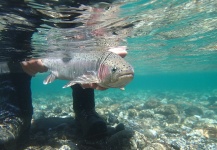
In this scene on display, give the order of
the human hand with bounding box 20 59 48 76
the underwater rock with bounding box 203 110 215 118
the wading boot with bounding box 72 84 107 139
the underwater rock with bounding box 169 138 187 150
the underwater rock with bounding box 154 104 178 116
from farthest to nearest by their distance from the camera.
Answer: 1. the underwater rock with bounding box 203 110 215 118
2. the underwater rock with bounding box 154 104 178 116
3. the human hand with bounding box 20 59 48 76
4. the underwater rock with bounding box 169 138 187 150
5. the wading boot with bounding box 72 84 107 139

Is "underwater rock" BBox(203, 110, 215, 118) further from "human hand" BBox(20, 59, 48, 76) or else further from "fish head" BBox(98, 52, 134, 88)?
"fish head" BBox(98, 52, 134, 88)

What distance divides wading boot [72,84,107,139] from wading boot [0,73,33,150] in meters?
2.08

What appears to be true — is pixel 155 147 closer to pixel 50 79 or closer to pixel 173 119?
pixel 50 79

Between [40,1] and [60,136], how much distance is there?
5.13 meters

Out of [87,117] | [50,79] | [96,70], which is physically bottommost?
[87,117]

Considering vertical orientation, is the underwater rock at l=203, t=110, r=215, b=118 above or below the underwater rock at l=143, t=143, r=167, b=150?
below

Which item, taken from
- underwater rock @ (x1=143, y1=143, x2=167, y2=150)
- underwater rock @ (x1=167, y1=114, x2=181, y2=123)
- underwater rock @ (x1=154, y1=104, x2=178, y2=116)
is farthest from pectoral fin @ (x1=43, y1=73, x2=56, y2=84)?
underwater rock @ (x1=154, y1=104, x2=178, y2=116)

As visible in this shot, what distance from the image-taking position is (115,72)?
4.16 m

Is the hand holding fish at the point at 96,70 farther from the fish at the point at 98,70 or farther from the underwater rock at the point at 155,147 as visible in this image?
the underwater rock at the point at 155,147

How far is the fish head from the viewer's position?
13.3 ft

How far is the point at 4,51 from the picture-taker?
454 inches

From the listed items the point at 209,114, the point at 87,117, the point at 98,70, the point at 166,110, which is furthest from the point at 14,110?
the point at 209,114

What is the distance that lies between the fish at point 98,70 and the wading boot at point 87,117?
2.25 m

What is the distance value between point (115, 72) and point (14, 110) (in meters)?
5.60
